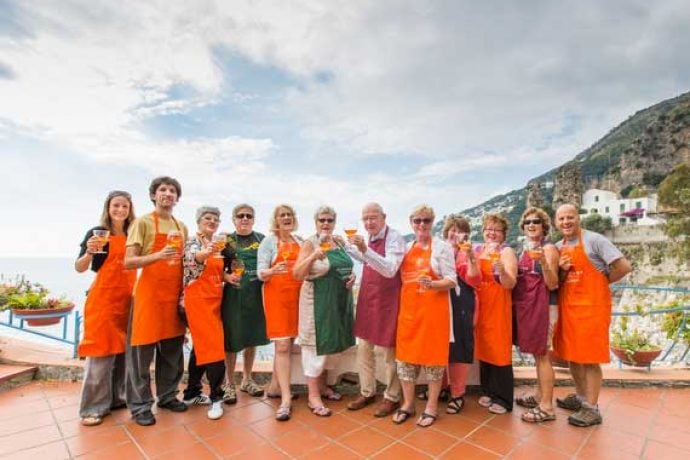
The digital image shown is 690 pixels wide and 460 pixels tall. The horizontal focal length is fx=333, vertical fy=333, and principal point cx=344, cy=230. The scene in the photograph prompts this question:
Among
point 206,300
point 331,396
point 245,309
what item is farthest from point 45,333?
point 331,396

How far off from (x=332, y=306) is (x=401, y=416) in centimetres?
102

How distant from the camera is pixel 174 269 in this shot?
2729 mm

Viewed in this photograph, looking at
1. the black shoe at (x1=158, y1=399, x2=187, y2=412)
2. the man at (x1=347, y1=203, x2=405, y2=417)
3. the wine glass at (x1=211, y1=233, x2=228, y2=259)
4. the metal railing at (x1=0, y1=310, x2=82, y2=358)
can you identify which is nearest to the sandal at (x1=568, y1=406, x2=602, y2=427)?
the man at (x1=347, y1=203, x2=405, y2=417)

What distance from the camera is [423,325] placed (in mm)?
2531

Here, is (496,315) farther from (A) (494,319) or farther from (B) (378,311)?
(B) (378,311)

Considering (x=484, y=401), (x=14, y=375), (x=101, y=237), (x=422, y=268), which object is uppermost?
(x=101, y=237)

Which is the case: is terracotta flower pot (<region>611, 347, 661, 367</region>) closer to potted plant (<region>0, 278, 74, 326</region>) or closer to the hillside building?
potted plant (<region>0, 278, 74, 326</region>)

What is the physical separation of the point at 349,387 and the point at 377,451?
1044mm

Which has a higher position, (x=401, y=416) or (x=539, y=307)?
(x=539, y=307)

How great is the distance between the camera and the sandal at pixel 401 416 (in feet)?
8.63

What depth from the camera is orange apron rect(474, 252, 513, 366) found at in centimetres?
273

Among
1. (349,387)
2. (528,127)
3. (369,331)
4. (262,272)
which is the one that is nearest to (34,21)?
(262,272)

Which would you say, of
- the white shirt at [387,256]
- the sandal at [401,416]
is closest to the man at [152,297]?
the white shirt at [387,256]

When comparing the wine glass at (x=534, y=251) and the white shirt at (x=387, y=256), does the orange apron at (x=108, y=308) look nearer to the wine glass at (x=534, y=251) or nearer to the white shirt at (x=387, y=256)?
the white shirt at (x=387, y=256)
